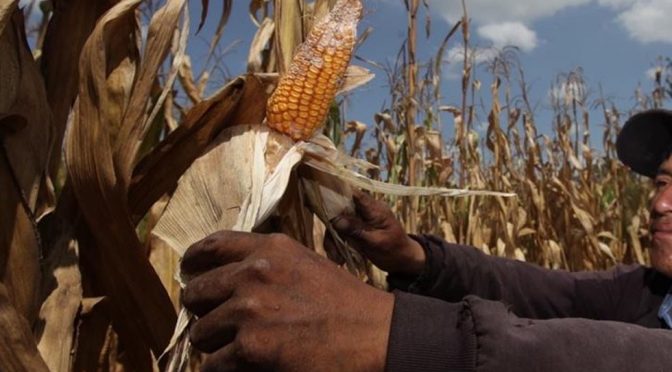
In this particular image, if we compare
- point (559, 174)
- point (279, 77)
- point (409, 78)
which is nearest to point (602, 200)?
point (559, 174)

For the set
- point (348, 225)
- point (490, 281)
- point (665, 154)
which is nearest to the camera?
point (348, 225)

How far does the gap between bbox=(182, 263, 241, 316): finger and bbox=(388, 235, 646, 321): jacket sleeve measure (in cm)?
116

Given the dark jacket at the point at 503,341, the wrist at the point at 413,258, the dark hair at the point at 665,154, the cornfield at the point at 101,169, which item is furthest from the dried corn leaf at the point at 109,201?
the dark hair at the point at 665,154

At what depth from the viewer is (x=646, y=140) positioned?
2.79 metres

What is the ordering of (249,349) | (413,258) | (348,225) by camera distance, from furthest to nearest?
1. (413,258)
2. (348,225)
3. (249,349)

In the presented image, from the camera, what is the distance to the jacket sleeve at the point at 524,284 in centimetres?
224

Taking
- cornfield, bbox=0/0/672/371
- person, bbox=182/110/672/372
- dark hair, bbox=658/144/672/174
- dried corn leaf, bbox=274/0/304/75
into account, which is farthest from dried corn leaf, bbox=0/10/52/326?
dark hair, bbox=658/144/672/174

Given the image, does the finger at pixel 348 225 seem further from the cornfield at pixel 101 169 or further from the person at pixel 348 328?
the person at pixel 348 328

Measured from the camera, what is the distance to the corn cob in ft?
4.71

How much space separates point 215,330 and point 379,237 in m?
0.98

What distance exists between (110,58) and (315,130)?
486 mm

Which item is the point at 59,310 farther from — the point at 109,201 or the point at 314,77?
the point at 314,77

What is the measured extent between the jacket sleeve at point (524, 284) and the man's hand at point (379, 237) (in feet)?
0.24

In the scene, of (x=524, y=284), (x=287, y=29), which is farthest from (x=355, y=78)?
(x=524, y=284)
